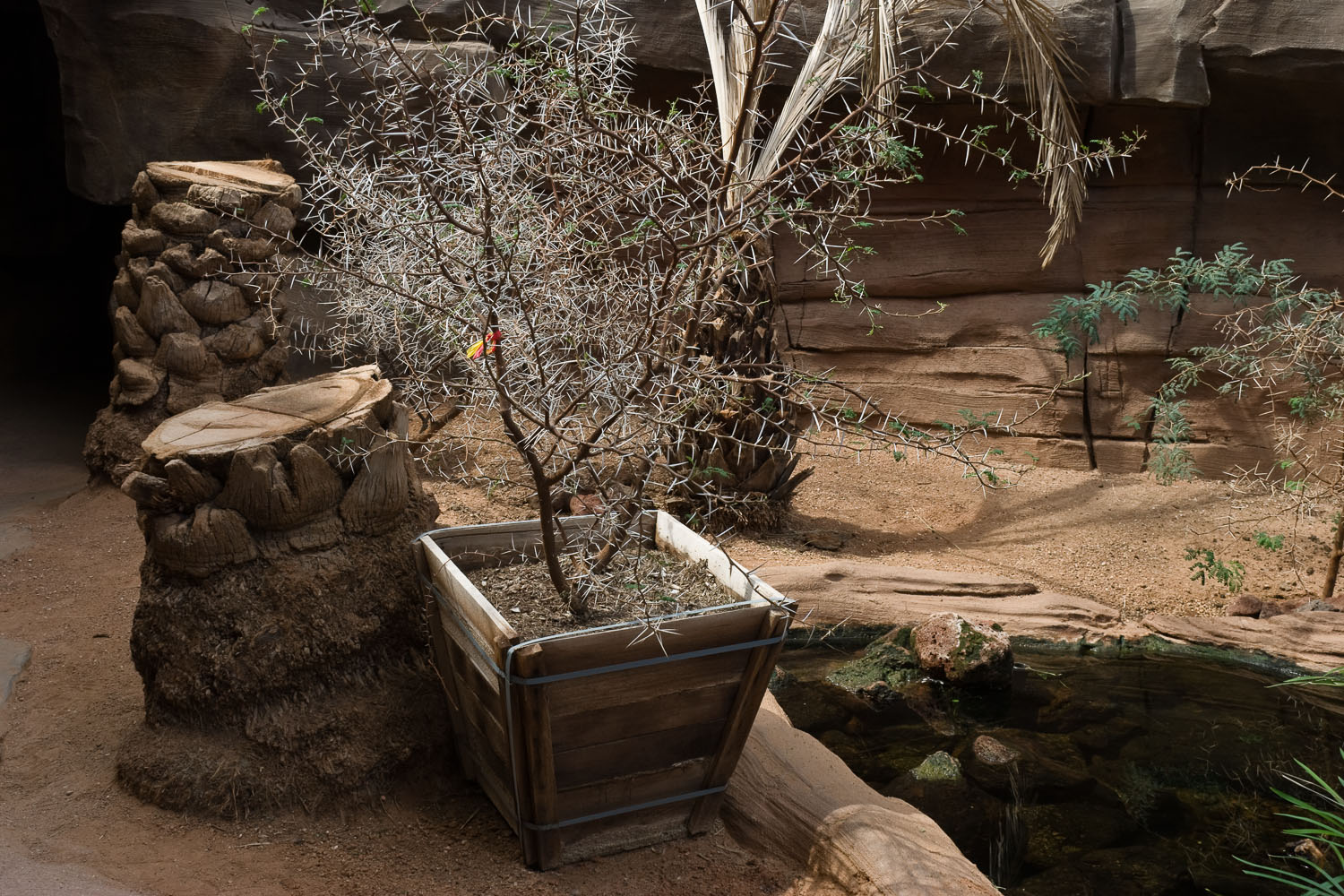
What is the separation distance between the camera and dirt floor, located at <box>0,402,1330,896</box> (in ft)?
8.20

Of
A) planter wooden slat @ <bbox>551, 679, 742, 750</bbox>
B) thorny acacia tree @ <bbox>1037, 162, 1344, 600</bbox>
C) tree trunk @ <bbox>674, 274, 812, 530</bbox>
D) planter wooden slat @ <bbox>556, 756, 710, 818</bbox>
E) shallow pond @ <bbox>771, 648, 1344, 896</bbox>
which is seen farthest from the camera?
thorny acacia tree @ <bbox>1037, 162, 1344, 600</bbox>

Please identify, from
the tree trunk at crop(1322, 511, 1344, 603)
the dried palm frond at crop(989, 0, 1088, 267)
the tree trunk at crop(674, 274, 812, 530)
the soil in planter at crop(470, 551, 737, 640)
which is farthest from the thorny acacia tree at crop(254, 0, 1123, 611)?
the tree trunk at crop(1322, 511, 1344, 603)

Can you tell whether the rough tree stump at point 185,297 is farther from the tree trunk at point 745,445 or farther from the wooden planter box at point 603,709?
the wooden planter box at point 603,709

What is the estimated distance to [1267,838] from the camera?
301cm

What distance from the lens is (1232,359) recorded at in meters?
5.11

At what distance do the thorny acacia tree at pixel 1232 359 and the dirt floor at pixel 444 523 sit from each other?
0.30 metres

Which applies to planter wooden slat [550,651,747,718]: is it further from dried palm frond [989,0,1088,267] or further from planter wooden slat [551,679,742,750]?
dried palm frond [989,0,1088,267]

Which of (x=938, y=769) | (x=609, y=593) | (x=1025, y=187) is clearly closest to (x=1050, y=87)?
(x=1025, y=187)

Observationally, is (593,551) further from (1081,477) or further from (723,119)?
(1081,477)

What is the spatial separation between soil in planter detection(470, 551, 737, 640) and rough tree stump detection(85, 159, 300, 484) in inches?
98.1

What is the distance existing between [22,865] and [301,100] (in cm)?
444

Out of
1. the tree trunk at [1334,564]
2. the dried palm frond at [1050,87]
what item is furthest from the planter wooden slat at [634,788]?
the tree trunk at [1334,564]

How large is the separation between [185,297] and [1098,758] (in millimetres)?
4069

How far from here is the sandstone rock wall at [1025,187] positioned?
215 inches
